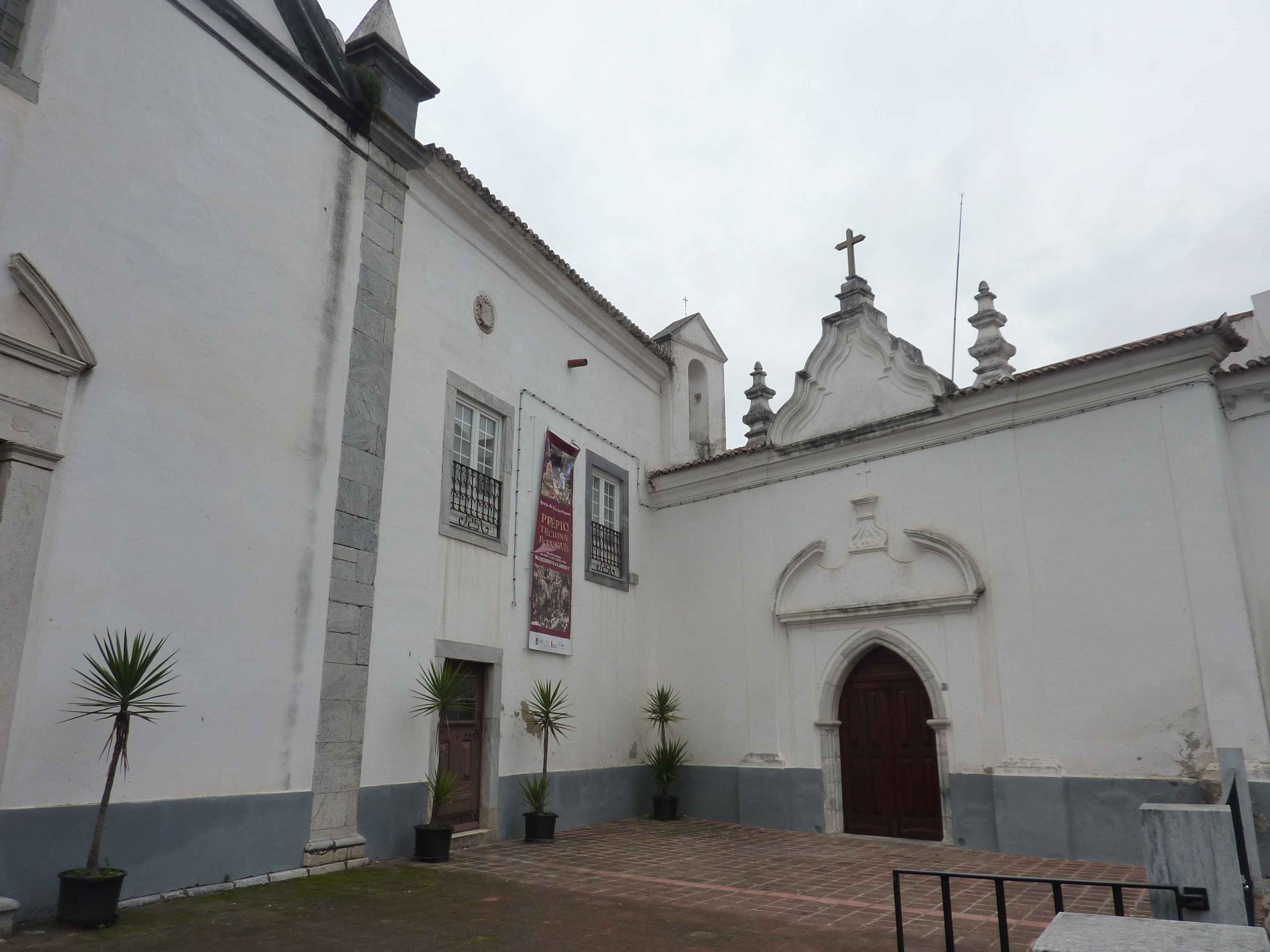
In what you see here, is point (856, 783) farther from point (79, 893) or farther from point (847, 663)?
point (79, 893)

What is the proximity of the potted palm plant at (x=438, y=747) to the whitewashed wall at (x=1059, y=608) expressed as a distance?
437 centimetres

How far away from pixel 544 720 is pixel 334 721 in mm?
2928

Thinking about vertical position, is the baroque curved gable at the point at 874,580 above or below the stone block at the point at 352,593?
above

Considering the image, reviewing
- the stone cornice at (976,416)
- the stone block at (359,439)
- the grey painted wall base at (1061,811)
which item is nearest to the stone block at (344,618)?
the stone block at (359,439)

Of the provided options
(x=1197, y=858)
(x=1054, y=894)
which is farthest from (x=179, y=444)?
(x=1197, y=858)

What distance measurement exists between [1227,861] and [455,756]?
7096 mm

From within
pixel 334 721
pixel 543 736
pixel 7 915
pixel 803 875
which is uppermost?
pixel 334 721

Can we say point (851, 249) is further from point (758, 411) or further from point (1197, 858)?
point (1197, 858)

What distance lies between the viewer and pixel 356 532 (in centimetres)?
857

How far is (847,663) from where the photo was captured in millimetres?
11414

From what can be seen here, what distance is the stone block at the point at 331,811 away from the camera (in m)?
7.78

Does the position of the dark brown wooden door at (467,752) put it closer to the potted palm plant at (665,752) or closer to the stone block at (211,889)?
the stone block at (211,889)

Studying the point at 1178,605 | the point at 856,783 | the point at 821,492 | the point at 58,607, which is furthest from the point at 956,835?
the point at 58,607

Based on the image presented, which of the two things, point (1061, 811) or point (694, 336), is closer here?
point (1061, 811)
